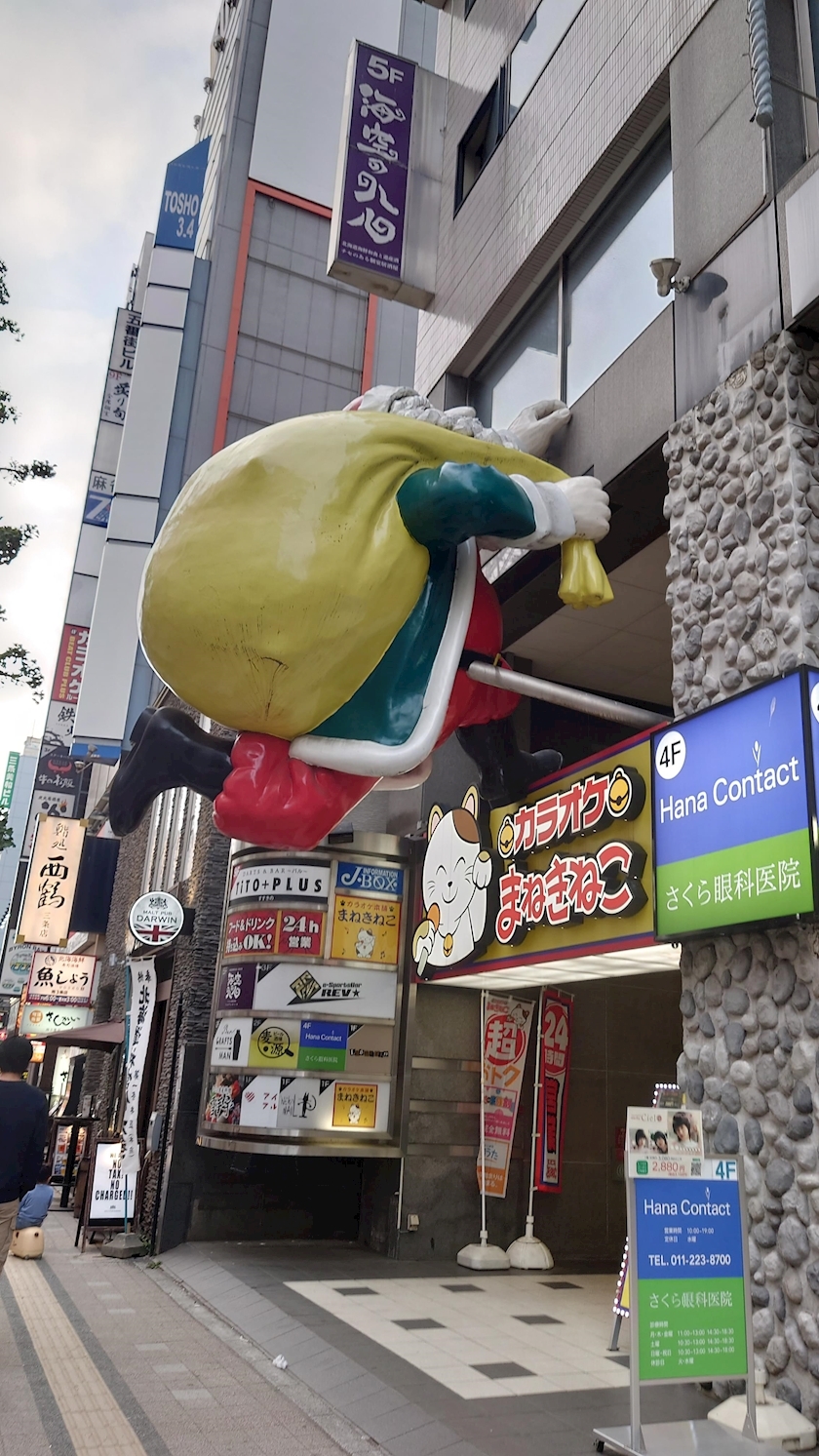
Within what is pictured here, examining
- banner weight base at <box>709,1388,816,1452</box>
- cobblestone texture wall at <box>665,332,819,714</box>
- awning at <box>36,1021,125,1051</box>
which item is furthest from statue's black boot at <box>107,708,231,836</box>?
awning at <box>36,1021,125,1051</box>

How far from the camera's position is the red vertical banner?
10.2 m

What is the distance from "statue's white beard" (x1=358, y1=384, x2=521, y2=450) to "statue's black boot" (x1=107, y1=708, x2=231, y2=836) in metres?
2.48

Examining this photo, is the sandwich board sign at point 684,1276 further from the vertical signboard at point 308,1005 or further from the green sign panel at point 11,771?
the green sign panel at point 11,771

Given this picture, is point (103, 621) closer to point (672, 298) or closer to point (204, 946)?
point (204, 946)

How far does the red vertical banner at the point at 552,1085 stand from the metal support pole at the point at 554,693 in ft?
15.6

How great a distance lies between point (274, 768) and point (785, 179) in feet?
15.6

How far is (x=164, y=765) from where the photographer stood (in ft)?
20.8

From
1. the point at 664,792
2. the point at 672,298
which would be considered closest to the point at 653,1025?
the point at 664,792

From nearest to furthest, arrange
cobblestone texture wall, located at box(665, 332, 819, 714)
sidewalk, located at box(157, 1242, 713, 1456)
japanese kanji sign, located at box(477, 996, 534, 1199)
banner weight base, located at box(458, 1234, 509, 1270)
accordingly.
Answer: sidewalk, located at box(157, 1242, 713, 1456) < cobblestone texture wall, located at box(665, 332, 819, 714) < banner weight base, located at box(458, 1234, 509, 1270) < japanese kanji sign, located at box(477, 996, 534, 1199)

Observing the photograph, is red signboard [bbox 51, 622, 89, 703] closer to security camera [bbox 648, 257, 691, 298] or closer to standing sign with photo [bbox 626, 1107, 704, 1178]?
security camera [bbox 648, 257, 691, 298]

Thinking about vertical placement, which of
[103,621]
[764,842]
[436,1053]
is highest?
[103,621]

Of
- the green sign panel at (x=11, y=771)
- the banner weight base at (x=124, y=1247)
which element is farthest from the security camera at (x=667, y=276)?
the green sign panel at (x=11, y=771)

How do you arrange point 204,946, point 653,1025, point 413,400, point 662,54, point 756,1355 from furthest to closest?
point 204,946, point 653,1025, point 662,54, point 413,400, point 756,1355

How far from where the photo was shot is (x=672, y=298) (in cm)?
723
